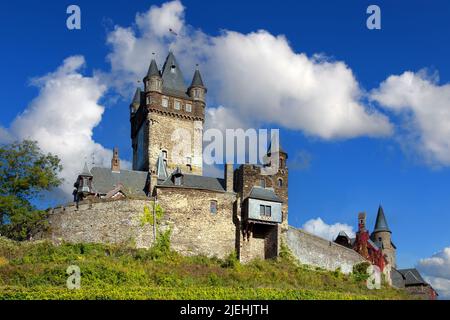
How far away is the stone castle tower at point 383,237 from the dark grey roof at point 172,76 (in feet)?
103

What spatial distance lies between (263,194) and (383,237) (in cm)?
3492

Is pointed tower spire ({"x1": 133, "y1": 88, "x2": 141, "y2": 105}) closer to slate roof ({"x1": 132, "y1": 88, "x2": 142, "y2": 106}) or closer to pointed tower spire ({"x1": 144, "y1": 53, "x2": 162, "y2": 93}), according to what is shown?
slate roof ({"x1": 132, "y1": 88, "x2": 142, "y2": 106})

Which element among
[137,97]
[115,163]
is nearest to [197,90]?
[137,97]

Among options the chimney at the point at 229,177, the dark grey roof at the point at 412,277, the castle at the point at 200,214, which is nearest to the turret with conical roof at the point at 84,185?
the castle at the point at 200,214

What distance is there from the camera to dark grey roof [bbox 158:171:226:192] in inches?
2219

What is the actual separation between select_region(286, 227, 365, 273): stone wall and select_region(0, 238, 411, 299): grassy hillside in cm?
162

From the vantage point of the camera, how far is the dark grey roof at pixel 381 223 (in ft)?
290

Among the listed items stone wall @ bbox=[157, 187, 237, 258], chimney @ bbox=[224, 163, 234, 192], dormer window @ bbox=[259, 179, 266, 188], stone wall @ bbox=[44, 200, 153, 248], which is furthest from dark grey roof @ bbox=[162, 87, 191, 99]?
stone wall @ bbox=[44, 200, 153, 248]

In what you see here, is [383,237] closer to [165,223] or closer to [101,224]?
[165,223]

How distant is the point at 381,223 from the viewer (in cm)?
8900

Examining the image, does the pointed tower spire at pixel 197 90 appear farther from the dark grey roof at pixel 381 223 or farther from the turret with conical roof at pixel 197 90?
the dark grey roof at pixel 381 223
